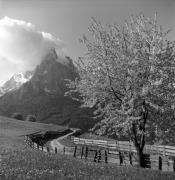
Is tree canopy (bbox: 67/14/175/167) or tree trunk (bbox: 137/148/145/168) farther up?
tree canopy (bbox: 67/14/175/167)

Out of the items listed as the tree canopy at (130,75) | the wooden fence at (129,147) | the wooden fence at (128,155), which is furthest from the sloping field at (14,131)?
the tree canopy at (130,75)

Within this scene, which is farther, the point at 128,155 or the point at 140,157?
the point at 128,155

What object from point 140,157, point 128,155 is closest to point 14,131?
point 128,155

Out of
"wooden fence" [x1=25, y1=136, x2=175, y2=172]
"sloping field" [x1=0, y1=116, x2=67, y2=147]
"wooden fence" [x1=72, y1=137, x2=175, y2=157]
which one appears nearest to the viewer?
"wooden fence" [x1=25, y1=136, x2=175, y2=172]

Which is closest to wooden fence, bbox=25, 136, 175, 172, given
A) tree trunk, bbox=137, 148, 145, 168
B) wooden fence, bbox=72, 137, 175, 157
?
wooden fence, bbox=72, 137, 175, 157

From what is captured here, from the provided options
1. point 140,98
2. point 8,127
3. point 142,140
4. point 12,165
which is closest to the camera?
point 12,165

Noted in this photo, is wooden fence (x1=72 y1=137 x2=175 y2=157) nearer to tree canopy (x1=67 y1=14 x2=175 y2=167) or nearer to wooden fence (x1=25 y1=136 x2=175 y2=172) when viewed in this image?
wooden fence (x1=25 y1=136 x2=175 y2=172)

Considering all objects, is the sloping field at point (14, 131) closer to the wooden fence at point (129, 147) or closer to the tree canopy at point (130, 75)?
the wooden fence at point (129, 147)

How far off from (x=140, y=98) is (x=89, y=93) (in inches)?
214

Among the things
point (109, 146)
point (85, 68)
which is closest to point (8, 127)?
point (109, 146)

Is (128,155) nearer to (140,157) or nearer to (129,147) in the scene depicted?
(129,147)

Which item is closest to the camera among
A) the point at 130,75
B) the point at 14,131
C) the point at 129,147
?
the point at 130,75

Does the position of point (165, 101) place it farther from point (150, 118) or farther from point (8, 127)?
point (8, 127)

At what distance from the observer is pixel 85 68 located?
3362 cm
